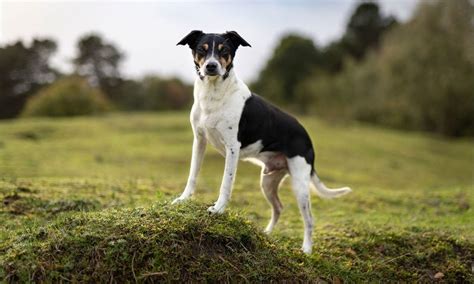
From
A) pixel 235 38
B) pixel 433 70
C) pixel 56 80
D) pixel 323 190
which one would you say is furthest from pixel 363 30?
pixel 235 38

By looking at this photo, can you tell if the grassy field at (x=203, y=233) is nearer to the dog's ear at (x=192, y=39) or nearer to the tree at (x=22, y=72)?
the dog's ear at (x=192, y=39)

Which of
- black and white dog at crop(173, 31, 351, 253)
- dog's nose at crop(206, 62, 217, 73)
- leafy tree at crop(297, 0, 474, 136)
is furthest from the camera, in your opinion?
leafy tree at crop(297, 0, 474, 136)

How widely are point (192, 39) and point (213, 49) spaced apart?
0.44 m

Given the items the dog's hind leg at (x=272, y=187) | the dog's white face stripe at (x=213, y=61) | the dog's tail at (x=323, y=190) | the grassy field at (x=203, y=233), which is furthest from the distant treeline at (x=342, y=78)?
the dog's white face stripe at (x=213, y=61)

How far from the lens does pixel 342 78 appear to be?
55281 millimetres

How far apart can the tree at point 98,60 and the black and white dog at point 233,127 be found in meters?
40.6

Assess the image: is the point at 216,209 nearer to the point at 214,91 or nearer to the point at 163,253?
the point at 163,253

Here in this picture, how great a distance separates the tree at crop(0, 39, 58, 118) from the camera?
113ft

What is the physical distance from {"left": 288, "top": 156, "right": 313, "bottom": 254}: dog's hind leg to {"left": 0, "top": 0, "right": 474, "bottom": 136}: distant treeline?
28.8 metres

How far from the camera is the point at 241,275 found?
7090 mm

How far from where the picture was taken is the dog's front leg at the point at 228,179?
769 centimetres

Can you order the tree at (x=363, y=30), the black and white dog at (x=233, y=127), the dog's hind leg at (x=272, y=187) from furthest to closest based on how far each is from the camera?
the tree at (x=363, y=30) < the dog's hind leg at (x=272, y=187) < the black and white dog at (x=233, y=127)

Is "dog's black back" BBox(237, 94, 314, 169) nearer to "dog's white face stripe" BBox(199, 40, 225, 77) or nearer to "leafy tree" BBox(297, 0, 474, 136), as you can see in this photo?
"dog's white face stripe" BBox(199, 40, 225, 77)

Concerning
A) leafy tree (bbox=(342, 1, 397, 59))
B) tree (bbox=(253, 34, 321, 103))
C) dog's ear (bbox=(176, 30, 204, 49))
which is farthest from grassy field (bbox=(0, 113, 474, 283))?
leafy tree (bbox=(342, 1, 397, 59))
